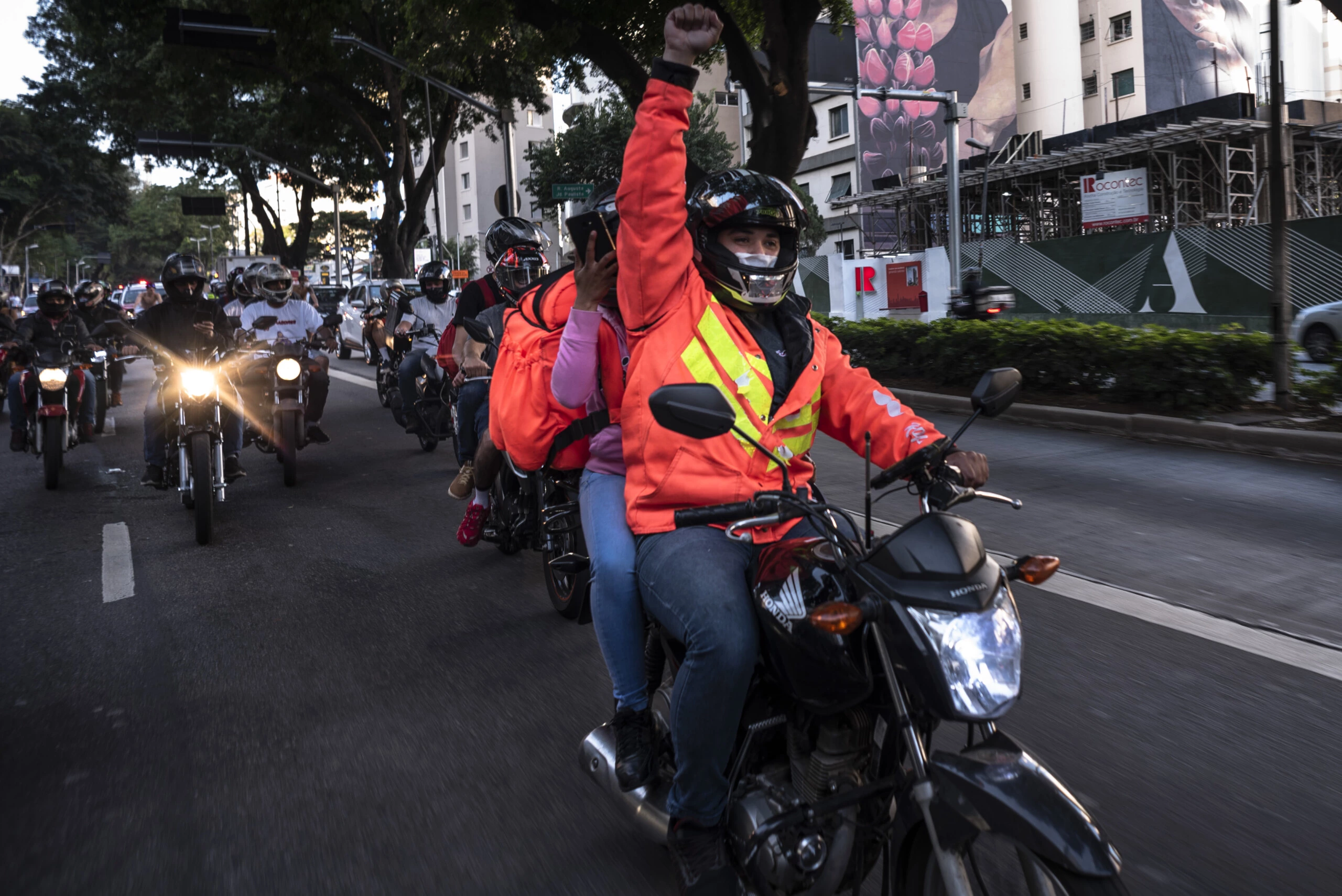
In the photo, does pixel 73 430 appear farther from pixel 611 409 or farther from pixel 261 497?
pixel 611 409

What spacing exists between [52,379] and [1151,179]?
2954 cm

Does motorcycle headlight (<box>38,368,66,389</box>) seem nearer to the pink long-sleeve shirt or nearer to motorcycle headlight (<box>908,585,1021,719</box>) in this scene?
the pink long-sleeve shirt

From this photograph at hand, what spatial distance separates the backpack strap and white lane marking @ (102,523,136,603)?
11.2 ft

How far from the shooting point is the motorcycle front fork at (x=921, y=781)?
6.21 feet

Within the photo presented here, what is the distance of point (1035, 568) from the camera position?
210 cm

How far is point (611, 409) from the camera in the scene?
3.13 m

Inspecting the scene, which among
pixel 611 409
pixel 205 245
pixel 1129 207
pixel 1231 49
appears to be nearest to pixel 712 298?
pixel 611 409

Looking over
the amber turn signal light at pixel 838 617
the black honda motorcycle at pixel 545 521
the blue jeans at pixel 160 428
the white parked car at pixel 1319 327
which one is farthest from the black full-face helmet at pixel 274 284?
the white parked car at pixel 1319 327

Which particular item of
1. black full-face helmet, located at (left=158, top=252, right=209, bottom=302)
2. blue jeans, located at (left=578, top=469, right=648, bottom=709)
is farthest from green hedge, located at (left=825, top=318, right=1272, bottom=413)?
blue jeans, located at (left=578, top=469, right=648, bottom=709)

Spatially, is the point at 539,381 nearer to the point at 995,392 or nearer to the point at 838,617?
the point at 995,392

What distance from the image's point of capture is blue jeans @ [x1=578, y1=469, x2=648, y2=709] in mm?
2801

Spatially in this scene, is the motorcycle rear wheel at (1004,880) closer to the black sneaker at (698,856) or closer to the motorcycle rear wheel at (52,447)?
the black sneaker at (698,856)

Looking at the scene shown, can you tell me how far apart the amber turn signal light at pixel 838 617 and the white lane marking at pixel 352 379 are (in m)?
16.6

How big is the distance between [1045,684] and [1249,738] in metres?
0.69
